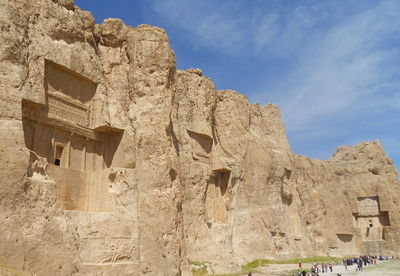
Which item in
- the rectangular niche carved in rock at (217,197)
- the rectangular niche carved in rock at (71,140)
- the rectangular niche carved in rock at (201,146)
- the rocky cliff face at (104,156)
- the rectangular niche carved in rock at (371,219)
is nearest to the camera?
the rocky cliff face at (104,156)

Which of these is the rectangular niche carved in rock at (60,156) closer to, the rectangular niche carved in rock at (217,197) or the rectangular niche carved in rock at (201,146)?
the rectangular niche carved in rock at (201,146)

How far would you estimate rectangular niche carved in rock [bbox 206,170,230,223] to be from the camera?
77.3ft

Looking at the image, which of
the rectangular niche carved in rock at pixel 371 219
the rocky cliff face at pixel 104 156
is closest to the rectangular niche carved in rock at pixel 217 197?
the rocky cliff face at pixel 104 156

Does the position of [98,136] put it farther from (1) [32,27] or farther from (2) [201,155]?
(2) [201,155]

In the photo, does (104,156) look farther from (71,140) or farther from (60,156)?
(60,156)

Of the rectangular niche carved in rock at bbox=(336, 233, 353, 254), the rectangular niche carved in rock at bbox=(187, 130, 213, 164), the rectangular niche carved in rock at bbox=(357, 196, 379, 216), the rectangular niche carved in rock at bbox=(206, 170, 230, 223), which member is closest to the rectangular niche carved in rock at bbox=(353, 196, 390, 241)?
the rectangular niche carved in rock at bbox=(357, 196, 379, 216)

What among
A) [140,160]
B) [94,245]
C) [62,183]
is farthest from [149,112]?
[94,245]

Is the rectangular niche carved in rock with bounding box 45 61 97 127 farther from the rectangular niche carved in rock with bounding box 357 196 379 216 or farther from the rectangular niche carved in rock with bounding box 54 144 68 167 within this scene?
the rectangular niche carved in rock with bounding box 357 196 379 216

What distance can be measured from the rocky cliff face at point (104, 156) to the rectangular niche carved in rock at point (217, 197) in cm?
6

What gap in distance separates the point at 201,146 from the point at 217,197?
3.10 metres

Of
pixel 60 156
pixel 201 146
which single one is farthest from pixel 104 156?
pixel 201 146

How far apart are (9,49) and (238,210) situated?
58.9 ft

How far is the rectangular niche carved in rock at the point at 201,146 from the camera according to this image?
23.1 metres

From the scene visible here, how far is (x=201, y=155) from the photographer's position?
23.6 meters
